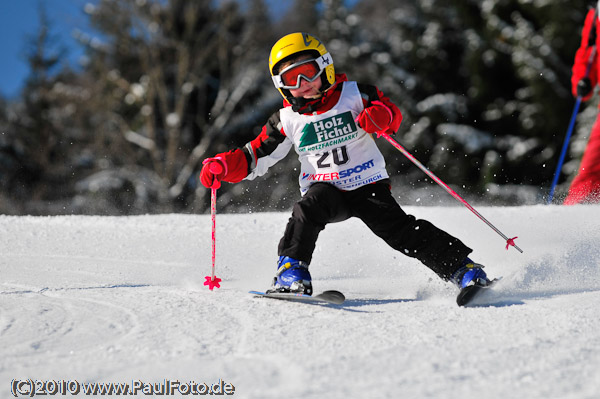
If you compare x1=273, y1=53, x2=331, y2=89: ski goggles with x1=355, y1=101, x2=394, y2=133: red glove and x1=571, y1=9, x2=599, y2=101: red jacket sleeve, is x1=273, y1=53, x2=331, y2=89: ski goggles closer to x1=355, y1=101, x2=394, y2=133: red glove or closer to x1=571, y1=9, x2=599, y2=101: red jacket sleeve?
x1=355, y1=101, x2=394, y2=133: red glove

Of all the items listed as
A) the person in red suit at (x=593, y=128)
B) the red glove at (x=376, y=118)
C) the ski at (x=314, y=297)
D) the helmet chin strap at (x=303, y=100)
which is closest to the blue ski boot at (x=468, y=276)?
the ski at (x=314, y=297)

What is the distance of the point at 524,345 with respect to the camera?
76.3 inches

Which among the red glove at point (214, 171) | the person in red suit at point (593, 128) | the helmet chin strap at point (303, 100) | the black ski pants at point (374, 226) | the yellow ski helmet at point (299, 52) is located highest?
the person in red suit at point (593, 128)

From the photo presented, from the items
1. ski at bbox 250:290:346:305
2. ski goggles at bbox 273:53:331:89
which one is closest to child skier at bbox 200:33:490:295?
ski goggles at bbox 273:53:331:89

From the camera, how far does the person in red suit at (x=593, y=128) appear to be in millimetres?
5895

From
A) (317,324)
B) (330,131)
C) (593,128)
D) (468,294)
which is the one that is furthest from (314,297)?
(593,128)

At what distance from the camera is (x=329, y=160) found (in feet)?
10.9

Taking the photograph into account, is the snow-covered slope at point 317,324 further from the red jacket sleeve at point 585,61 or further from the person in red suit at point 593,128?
the red jacket sleeve at point 585,61

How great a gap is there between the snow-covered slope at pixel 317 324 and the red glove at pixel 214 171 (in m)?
0.58

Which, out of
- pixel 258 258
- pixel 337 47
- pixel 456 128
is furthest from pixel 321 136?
pixel 337 47

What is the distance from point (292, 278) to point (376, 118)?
91 centimetres

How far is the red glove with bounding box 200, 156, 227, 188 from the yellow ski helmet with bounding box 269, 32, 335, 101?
50 cm

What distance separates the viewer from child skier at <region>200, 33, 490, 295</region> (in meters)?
3.14

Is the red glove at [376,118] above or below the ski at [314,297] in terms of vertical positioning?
above
